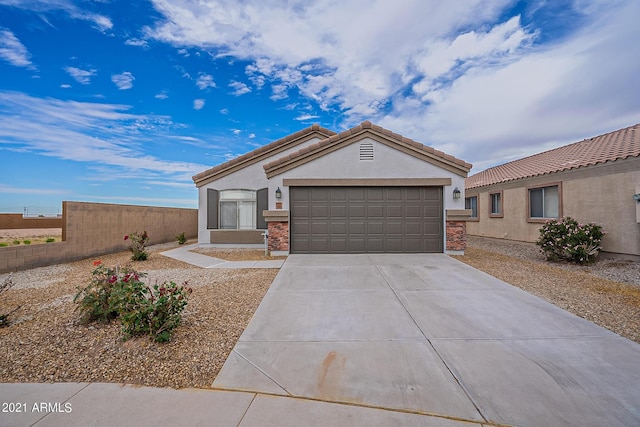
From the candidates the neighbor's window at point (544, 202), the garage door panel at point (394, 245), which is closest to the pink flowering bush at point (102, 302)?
the garage door panel at point (394, 245)

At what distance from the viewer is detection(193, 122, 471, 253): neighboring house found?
34.2 ft

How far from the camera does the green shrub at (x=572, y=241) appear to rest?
30.5 feet

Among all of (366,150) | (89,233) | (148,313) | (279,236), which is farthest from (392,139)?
(89,233)

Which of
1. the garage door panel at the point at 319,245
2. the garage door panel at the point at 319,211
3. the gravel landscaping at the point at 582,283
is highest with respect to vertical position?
the garage door panel at the point at 319,211

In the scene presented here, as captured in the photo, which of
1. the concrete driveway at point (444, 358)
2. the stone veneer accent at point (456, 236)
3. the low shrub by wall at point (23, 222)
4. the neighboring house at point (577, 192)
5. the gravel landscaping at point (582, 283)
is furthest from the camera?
the low shrub by wall at point (23, 222)

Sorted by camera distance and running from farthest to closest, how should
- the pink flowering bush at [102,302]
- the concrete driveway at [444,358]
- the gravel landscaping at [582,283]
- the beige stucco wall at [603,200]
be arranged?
the beige stucco wall at [603,200]
the gravel landscaping at [582,283]
the pink flowering bush at [102,302]
the concrete driveway at [444,358]

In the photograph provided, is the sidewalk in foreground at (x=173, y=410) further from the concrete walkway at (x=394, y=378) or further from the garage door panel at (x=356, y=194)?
the garage door panel at (x=356, y=194)

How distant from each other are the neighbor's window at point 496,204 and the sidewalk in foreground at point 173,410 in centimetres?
1525

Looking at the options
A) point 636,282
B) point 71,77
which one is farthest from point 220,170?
point 636,282

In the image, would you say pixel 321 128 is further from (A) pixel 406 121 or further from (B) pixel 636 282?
(B) pixel 636 282

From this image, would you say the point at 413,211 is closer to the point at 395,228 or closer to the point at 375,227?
the point at 395,228

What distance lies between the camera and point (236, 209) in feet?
43.8

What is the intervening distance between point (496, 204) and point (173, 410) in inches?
679

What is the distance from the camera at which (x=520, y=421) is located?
8.03 feet
